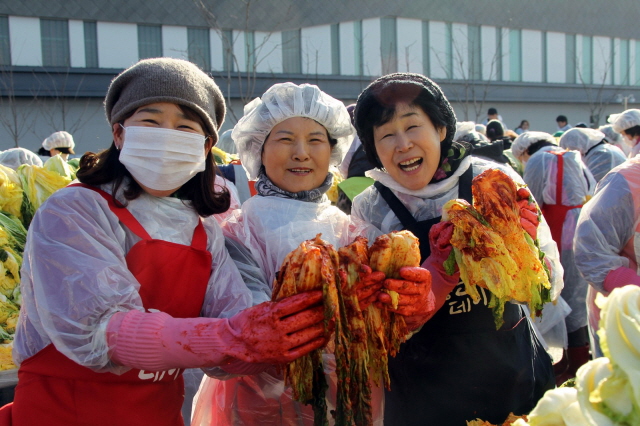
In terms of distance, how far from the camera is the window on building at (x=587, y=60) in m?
26.8

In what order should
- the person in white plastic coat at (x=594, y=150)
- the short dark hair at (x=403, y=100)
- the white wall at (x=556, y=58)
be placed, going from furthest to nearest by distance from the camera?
the white wall at (x=556, y=58), the person in white plastic coat at (x=594, y=150), the short dark hair at (x=403, y=100)

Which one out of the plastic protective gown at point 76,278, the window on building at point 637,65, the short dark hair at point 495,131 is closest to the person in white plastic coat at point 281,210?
the plastic protective gown at point 76,278

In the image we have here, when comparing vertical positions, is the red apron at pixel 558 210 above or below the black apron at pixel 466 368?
above

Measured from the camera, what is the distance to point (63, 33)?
61.8ft

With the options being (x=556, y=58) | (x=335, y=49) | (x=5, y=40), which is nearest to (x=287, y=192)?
(x=5, y=40)

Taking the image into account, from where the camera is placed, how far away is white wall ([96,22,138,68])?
19219 mm

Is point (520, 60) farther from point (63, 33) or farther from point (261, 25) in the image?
point (63, 33)

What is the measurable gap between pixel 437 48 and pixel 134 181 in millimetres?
23091

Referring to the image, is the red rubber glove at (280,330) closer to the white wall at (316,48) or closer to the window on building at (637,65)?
the white wall at (316,48)

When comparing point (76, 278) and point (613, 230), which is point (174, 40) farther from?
point (76, 278)

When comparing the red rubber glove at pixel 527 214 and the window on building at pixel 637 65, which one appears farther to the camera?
the window on building at pixel 637 65

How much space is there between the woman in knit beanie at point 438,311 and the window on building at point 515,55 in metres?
25.1

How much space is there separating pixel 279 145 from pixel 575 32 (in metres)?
28.1

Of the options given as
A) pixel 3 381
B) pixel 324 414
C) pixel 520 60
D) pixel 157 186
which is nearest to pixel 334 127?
pixel 157 186
